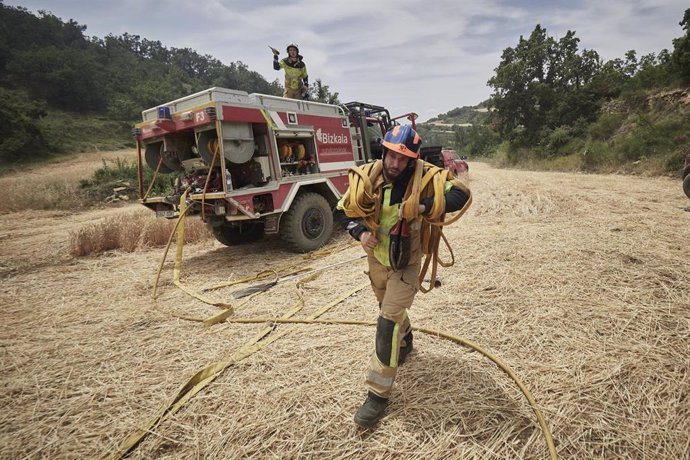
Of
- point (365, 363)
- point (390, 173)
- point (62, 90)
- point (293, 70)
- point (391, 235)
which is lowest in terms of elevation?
point (365, 363)

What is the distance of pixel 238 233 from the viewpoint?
7.06 metres

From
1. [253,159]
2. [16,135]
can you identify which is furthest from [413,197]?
[16,135]

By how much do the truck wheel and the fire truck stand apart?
0.02 metres

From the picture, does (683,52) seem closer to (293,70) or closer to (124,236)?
(293,70)

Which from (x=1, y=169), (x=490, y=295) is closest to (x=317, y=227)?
(x=490, y=295)

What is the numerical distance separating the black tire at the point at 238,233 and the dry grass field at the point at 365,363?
6.77 ft

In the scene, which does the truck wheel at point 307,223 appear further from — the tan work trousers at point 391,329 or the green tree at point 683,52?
the green tree at point 683,52

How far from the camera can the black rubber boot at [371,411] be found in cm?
201

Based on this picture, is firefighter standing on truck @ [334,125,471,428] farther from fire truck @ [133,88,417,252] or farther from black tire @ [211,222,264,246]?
black tire @ [211,222,264,246]

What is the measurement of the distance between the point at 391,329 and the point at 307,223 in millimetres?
4427

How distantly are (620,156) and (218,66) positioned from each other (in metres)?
117

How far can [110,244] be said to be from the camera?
264 inches

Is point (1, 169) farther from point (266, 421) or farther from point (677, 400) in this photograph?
point (677, 400)

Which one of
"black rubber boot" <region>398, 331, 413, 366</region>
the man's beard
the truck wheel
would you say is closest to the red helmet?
the man's beard
